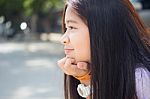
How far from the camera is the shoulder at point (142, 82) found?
4.65 ft

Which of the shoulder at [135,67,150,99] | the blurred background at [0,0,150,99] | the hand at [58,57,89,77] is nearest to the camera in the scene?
the shoulder at [135,67,150,99]

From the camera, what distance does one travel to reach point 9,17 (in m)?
30.2

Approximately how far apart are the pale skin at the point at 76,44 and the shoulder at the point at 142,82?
18 centimetres

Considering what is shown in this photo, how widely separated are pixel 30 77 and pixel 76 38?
907 cm

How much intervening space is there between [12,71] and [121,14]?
10275 mm

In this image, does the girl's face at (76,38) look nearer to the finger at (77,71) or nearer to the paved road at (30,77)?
the finger at (77,71)

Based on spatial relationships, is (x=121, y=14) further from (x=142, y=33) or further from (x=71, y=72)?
(x=71, y=72)

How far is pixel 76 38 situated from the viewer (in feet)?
4.86

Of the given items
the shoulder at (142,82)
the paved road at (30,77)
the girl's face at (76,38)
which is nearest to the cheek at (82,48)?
the girl's face at (76,38)

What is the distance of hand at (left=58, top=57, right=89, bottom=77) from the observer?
1.52 m

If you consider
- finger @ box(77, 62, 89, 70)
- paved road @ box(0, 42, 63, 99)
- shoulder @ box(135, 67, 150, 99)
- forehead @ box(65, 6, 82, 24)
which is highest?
forehead @ box(65, 6, 82, 24)

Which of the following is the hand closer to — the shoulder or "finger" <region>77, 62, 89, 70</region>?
"finger" <region>77, 62, 89, 70</region>

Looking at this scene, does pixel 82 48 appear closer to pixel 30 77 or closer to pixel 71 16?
pixel 71 16

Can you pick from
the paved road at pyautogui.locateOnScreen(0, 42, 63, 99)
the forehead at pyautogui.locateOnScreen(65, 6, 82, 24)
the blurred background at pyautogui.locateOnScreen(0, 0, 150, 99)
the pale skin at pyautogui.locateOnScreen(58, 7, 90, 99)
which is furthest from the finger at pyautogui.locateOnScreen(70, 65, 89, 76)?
the paved road at pyautogui.locateOnScreen(0, 42, 63, 99)
